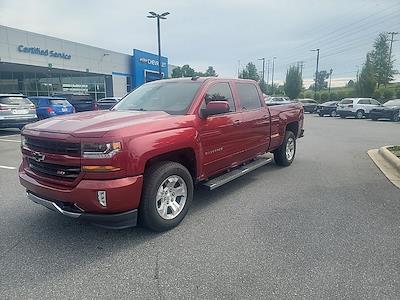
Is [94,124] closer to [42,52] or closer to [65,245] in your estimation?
[65,245]

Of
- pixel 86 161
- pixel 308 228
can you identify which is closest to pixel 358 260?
pixel 308 228

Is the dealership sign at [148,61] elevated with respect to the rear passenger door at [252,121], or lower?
elevated

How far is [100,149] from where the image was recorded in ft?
10.8

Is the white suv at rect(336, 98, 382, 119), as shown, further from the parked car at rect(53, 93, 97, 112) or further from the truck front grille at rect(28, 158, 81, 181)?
the truck front grille at rect(28, 158, 81, 181)

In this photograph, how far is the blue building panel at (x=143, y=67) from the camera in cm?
4366

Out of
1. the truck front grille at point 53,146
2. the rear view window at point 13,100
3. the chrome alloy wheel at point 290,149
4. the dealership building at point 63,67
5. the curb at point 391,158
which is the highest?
the dealership building at point 63,67

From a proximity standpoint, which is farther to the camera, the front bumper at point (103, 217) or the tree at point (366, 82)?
the tree at point (366, 82)

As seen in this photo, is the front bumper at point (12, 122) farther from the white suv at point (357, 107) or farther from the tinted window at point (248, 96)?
the white suv at point (357, 107)

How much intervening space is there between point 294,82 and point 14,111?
4999 cm

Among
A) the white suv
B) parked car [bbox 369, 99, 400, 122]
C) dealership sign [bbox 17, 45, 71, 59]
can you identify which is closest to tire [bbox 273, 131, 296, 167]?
parked car [bbox 369, 99, 400, 122]

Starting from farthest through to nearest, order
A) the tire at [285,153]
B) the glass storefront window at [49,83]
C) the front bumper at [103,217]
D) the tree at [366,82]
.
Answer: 1. the tree at [366,82]
2. the glass storefront window at [49,83]
3. the tire at [285,153]
4. the front bumper at [103,217]

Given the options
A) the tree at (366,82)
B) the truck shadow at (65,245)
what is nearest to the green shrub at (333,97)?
the tree at (366,82)

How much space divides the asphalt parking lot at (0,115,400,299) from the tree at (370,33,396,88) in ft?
150

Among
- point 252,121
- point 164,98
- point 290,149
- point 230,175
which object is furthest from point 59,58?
point 230,175
